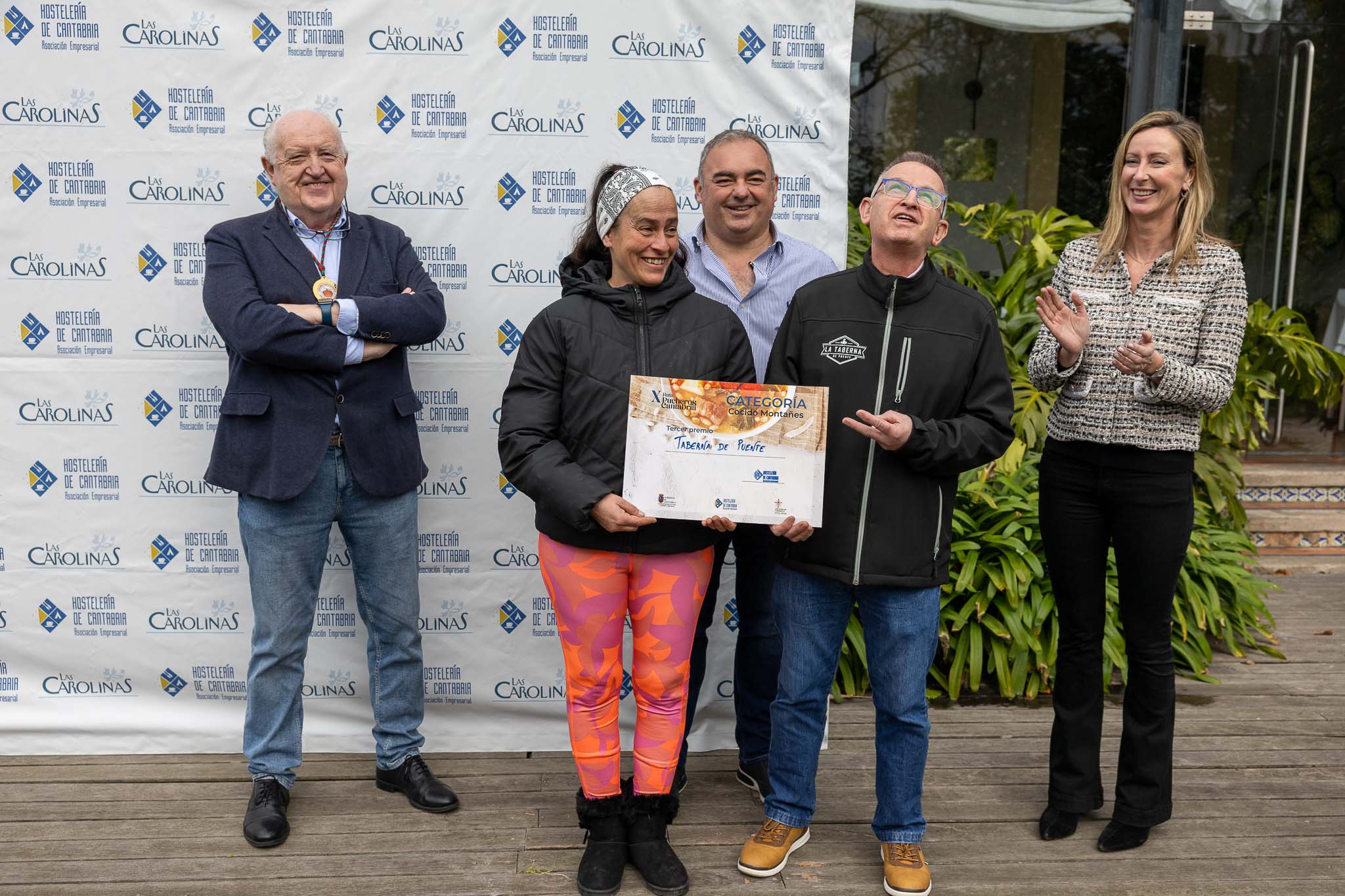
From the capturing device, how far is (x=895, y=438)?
104 inches

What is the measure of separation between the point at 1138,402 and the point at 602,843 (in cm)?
193

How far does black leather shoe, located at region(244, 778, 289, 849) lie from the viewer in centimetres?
317

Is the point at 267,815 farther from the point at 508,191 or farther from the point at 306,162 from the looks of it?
the point at 508,191

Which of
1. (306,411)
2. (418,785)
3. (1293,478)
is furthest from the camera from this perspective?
(1293,478)

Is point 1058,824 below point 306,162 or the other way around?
below

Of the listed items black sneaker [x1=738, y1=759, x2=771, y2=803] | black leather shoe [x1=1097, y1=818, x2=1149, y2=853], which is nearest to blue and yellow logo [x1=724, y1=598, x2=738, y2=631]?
black sneaker [x1=738, y1=759, x2=771, y2=803]

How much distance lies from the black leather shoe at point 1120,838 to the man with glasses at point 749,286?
1.02 meters

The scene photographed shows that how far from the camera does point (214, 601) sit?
12.6 feet

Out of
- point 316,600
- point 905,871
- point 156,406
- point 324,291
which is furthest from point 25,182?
point 905,871

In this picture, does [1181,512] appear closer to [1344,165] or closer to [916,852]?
[916,852]

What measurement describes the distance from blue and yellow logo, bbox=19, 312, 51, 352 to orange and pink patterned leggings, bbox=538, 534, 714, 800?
81.0 inches

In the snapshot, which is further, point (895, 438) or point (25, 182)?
point (25, 182)

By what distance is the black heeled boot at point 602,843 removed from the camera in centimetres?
292

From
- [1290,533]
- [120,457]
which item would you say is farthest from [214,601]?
[1290,533]
